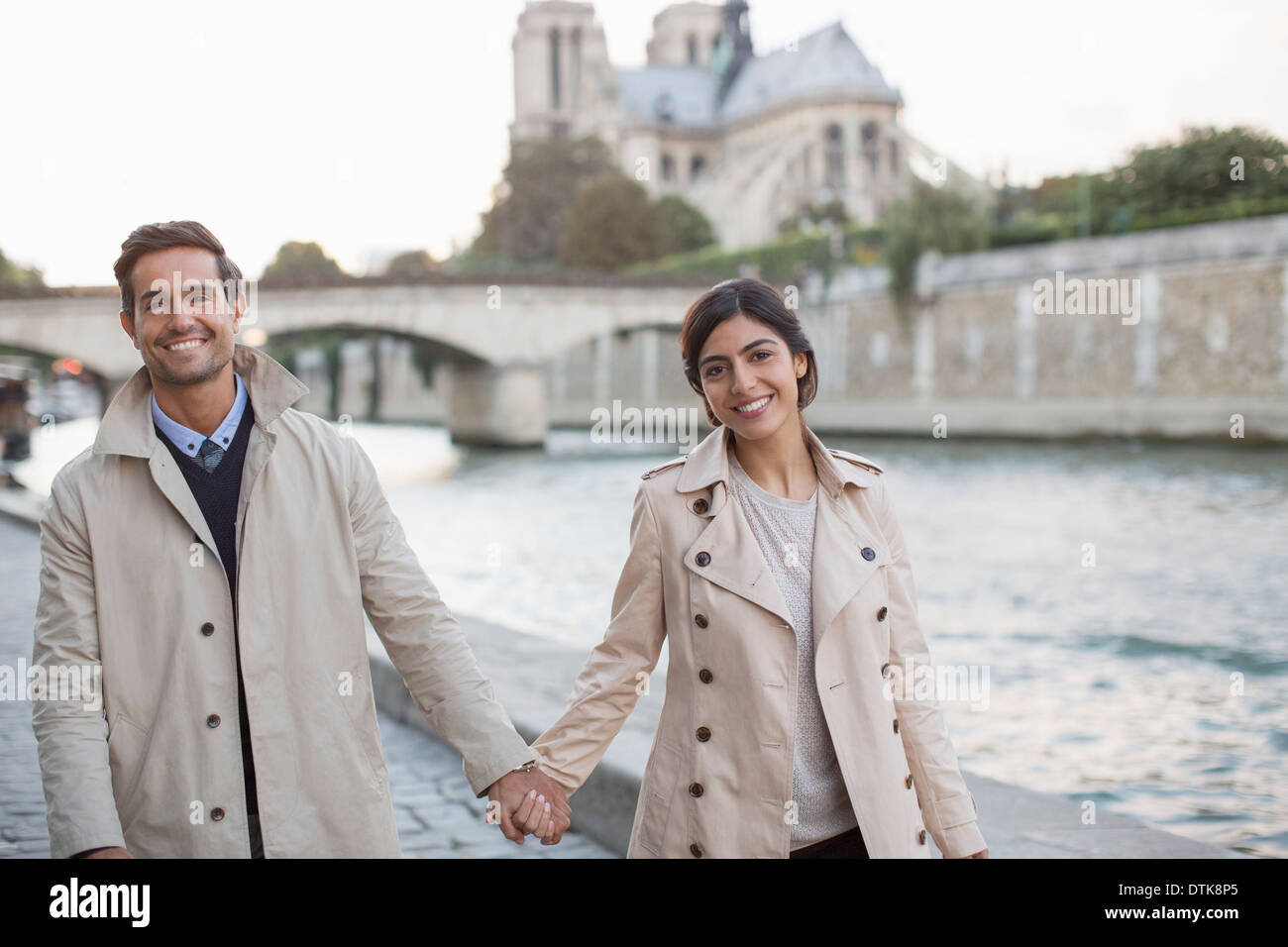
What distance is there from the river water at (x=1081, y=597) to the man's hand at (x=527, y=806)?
3.55m

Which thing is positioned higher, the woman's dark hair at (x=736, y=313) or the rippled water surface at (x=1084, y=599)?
the woman's dark hair at (x=736, y=313)

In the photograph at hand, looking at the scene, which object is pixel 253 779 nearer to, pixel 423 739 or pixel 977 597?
pixel 423 739

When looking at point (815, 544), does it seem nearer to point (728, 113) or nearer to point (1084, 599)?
point (1084, 599)

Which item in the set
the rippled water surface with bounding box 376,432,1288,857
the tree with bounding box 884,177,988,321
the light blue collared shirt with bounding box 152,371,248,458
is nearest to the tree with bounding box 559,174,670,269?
the tree with bounding box 884,177,988,321

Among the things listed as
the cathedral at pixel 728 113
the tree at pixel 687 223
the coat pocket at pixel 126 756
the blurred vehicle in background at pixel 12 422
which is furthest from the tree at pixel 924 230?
the coat pocket at pixel 126 756

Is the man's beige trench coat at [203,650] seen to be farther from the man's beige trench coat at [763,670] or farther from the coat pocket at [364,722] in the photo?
the man's beige trench coat at [763,670]

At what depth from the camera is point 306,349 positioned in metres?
70.8

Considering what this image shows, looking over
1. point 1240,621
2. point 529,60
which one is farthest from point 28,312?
point 529,60

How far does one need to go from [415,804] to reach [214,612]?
2.37m

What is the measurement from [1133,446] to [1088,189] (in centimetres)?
1233

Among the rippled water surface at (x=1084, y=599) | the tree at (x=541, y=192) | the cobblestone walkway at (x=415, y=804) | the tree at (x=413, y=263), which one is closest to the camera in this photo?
the cobblestone walkway at (x=415, y=804)

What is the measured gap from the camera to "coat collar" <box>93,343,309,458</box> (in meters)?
2.12

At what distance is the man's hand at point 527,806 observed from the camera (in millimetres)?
2293

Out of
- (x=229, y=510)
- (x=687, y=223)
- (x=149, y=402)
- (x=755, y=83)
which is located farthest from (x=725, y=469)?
(x=755, y=83)
